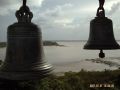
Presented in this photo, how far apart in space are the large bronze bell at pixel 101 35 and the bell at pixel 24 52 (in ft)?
3.02

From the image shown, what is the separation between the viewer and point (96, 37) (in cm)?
344

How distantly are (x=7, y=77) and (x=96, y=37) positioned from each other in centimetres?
145

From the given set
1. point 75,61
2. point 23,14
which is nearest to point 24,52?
point 23,14

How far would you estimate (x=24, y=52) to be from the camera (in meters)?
2.49

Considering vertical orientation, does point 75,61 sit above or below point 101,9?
below

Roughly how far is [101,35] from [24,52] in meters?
1.24

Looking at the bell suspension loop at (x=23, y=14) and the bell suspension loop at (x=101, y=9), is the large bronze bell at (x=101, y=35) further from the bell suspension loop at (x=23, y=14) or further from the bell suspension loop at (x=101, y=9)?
the bell suspension loop at (x=23, y=14)

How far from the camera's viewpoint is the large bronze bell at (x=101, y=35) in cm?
327

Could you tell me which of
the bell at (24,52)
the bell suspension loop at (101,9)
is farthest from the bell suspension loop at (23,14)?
the bell suspension loop at (101,9)

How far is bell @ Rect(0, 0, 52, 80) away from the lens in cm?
232

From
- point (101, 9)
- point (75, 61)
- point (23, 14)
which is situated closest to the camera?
point (23, 14)

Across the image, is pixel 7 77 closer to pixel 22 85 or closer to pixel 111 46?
pixel 111 46

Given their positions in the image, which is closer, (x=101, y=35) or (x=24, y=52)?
(x=24, y=52)

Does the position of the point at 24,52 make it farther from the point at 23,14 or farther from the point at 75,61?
the point at 75,61
